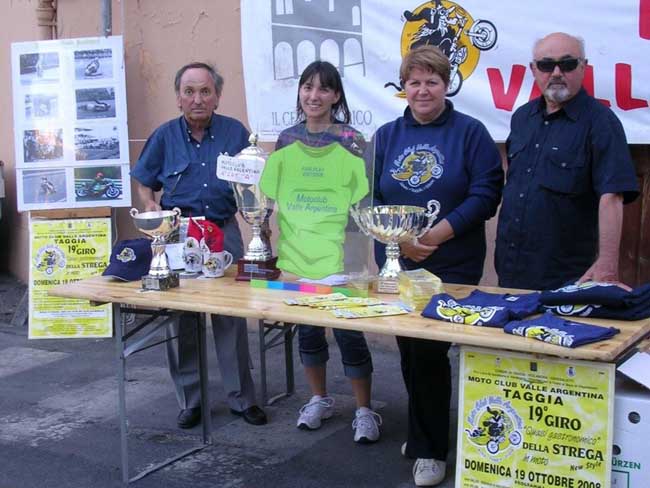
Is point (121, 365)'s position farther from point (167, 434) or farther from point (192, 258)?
point (167, 434)

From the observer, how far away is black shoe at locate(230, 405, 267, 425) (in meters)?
4.23

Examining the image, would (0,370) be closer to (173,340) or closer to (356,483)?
(173,340)

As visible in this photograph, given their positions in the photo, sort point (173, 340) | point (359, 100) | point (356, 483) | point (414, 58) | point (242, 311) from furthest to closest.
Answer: point (359, 100), point (173, 340), point (356, 483), point (414, 58), point (242, 311)

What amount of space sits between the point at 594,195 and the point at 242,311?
143cm

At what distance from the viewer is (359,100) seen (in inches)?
198

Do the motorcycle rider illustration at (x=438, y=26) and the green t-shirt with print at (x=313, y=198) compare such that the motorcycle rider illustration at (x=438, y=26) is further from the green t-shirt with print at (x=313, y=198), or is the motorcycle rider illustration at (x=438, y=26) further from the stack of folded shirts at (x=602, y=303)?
the stack of folded shirts at (x=602, y=303)

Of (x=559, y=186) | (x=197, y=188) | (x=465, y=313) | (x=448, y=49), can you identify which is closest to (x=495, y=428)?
(x=465, y=313)

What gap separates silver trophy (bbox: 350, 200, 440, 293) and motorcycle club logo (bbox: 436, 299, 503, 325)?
0.40 meters

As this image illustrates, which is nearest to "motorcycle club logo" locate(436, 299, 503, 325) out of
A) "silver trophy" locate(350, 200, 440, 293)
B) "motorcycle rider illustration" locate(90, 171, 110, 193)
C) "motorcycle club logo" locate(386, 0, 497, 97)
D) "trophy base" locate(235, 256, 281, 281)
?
"silver trophy" locate(350, 200, 440, 293)

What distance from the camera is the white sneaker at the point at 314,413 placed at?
13.5 feet

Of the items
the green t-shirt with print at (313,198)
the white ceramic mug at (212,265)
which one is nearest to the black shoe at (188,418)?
the white ceramic mug at (212,265)

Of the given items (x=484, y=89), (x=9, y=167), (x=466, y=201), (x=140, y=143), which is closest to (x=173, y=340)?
(x=466, y=201)

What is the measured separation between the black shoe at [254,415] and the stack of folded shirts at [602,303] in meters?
1.92

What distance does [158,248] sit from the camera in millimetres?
3424
